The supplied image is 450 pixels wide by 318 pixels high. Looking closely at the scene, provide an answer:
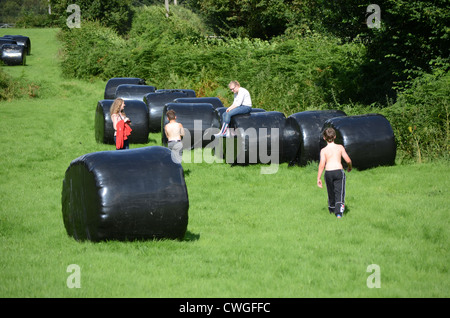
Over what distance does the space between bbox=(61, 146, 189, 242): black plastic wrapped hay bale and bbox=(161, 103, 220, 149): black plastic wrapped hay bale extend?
333 inches

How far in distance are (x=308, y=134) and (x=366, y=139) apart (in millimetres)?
1487

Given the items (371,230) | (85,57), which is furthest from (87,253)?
(85,57)

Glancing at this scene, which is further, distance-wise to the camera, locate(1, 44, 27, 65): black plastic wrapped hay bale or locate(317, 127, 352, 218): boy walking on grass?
locate(1, 44, 27, 65): black plastic wrapped hay bale

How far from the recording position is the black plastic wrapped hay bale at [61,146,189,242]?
25.3 feet

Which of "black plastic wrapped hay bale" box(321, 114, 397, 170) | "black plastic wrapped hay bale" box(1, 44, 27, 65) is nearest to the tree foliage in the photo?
"black plastic wrapped hay bale" box(1, 44, 27, 65)

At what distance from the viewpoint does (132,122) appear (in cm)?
1730

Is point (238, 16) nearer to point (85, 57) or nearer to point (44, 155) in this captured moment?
point (85, 57)

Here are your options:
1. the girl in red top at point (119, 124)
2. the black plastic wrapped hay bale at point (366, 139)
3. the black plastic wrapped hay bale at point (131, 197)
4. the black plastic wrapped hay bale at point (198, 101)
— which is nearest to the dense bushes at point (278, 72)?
the black plastic wrapped hay bale at point (366, 139)

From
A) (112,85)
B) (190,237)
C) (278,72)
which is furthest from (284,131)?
(112,85)

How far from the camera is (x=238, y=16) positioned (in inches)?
1906

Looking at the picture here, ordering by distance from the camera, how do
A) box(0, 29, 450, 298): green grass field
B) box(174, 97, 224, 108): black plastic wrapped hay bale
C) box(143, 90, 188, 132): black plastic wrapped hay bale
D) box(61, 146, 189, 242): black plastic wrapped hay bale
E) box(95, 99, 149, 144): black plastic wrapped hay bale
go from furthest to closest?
box(143, 90, 188, 132): black plastic wrapped hay bale → box(174, 97, 224, 108): black plastic wrapped hay bale → box(95, 99, 149, 144): black plastic wrapped hay bale → box(61, 146, 189, 242): black plastic wrapped hay bale → box(0, 29, 450, 298): green grass field

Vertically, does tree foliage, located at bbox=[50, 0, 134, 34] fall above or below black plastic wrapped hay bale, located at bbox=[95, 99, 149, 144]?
above

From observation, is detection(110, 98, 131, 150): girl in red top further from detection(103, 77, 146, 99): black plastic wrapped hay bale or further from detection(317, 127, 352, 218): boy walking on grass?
detection(103, 77, 146, 99): black plastic wrapped hay bale
